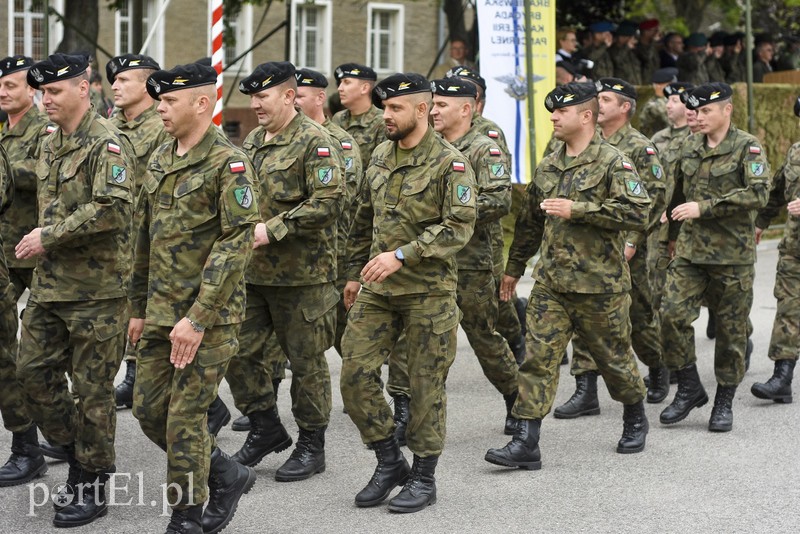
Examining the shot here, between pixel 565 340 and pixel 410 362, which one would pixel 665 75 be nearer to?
pixel 565 340

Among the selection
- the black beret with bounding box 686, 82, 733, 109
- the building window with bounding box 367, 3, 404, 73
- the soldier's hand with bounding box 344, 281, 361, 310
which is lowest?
the soldier's hand with bounding box 344, 281, 361, 310

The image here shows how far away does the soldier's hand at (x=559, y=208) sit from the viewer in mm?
7207

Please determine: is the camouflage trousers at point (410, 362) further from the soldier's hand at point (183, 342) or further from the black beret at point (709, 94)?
the black beret at point (709, 94)

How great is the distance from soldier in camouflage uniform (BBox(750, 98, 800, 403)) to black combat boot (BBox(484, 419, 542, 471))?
7.90ft

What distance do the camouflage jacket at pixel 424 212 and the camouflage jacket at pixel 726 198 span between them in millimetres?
2489

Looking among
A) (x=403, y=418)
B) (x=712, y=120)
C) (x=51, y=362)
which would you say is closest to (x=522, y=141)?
(x=712, y=120)

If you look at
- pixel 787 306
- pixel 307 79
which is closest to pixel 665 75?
pixel 787 306

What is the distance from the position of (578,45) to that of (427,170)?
1380cm

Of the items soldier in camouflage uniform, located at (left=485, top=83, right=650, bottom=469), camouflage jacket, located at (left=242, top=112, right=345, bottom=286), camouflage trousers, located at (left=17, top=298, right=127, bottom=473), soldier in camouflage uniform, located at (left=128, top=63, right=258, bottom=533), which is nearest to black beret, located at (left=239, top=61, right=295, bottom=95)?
camouflage jacket, located at (left=242, top=112, right=345, bottom=286)

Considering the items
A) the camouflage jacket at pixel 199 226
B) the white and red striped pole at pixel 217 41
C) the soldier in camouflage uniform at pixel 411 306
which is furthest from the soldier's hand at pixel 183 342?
the white and red striped pole at pixel 217 41

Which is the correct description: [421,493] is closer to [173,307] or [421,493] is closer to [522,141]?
[173,307]

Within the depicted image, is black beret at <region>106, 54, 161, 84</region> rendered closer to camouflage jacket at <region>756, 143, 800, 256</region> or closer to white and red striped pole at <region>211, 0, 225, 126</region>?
white and red striped pole at <region>211, 0, 225, 126</region>

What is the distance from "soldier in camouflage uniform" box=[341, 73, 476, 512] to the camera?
261 inches

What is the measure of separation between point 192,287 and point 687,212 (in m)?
3.73
